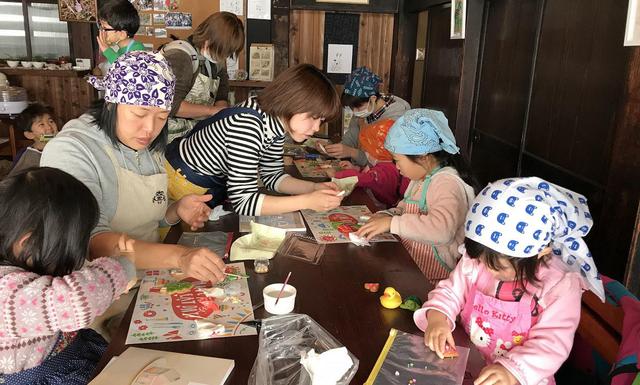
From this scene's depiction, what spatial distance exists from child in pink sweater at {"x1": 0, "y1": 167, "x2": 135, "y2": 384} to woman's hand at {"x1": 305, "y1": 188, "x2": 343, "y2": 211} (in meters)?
0.94

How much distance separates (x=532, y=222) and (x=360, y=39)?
4562 mm

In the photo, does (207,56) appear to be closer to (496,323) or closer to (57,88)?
(496,323)

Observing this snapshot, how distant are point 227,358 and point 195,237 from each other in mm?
871

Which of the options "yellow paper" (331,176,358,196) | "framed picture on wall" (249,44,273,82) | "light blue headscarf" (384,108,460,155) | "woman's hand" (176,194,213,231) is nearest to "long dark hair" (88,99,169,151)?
"woman's hand" (176,194,213,231)

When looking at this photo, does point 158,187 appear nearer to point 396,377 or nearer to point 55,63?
point 396,377

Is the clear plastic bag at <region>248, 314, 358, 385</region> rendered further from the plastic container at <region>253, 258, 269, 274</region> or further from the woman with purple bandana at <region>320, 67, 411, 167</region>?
the woman with purple bandana at <region>320, 67, 411, 167</region>

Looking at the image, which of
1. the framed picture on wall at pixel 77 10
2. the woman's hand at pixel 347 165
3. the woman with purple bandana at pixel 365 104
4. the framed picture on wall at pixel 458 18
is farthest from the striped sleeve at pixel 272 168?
the framed picture on wall at pixel 77 10

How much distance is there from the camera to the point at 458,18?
12.8ft

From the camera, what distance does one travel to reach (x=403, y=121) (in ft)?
7.18

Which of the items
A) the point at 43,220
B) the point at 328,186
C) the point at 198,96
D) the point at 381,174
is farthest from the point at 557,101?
the point at 43,220

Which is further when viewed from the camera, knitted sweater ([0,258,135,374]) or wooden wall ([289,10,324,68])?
wooden wall ([289,10,324,68])

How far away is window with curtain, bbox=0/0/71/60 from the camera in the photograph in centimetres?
625

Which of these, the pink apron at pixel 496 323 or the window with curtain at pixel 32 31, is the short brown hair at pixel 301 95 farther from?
the window with curtain at pixel 32 31

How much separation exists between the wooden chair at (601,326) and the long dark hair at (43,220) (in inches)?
56.0
